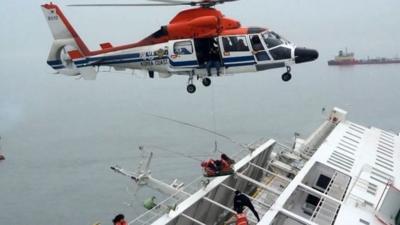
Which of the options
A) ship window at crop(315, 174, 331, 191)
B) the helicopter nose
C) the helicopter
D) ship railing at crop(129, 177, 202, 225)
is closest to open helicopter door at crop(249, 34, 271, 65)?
the helicopter

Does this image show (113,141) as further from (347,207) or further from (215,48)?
(347,207)

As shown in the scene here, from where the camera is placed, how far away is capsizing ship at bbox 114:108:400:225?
34.9 ft

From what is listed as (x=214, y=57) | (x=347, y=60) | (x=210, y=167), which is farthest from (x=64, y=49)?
(x=347, y=60)

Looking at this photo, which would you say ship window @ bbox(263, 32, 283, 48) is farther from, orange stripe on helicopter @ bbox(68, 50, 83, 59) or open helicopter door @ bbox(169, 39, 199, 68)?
orange stripe on helicopter @ bbox(68, 50, 83, 59)

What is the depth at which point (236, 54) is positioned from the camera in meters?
14.5

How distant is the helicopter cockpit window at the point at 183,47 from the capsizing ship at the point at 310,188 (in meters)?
3.72

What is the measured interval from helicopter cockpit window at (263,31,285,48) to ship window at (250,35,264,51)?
202mm

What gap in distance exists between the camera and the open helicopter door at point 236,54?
14.4 m

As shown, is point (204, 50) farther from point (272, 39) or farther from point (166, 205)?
point (166, 205)

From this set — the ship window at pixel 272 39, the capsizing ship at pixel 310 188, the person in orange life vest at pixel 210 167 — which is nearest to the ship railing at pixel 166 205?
the capsizing ship at pixel 310 188

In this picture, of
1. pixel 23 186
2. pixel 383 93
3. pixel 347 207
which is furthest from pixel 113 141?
pixel 383 93

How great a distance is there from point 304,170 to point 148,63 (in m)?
6.33

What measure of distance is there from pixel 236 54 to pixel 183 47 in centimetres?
174

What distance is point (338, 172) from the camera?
539 inches
